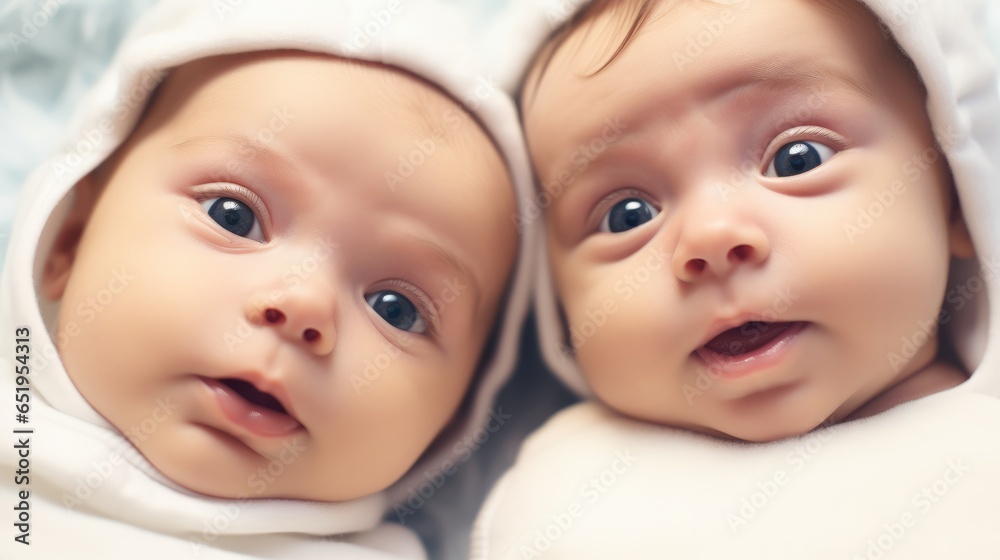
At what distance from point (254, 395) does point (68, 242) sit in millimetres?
459

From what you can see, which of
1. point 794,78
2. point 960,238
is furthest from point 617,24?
point 960,238

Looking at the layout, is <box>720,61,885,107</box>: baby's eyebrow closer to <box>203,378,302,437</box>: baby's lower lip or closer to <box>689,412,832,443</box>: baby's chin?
<box>689,412,832,443</box>: baby's chin

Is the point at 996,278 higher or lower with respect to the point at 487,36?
lower

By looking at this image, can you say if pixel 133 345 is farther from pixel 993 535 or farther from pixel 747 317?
pixel 993 535

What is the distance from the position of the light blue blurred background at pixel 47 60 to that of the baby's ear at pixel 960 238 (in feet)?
2.16

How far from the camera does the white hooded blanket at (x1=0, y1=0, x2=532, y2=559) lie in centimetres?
116

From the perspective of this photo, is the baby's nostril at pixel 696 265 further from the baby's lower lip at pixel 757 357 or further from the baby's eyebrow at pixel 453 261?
the baby's eyebrow at pixel 453 261

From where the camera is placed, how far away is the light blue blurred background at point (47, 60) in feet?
5.86

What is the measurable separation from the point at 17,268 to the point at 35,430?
10.7 inches

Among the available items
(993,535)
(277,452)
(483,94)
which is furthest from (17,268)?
(993,535)

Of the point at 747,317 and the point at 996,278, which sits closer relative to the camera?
the point at 747,317

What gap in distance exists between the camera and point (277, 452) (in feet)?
3.95

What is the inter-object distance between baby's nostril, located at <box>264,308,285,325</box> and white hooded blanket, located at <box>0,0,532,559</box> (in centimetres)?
28

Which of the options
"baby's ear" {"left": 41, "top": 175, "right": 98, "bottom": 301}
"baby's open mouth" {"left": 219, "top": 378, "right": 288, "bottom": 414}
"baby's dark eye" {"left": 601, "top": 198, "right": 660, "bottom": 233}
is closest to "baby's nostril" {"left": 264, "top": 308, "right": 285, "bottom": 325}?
"baby's open mouth" {"left": 219, "top": 378, "right": 288, "bottom": 414}
